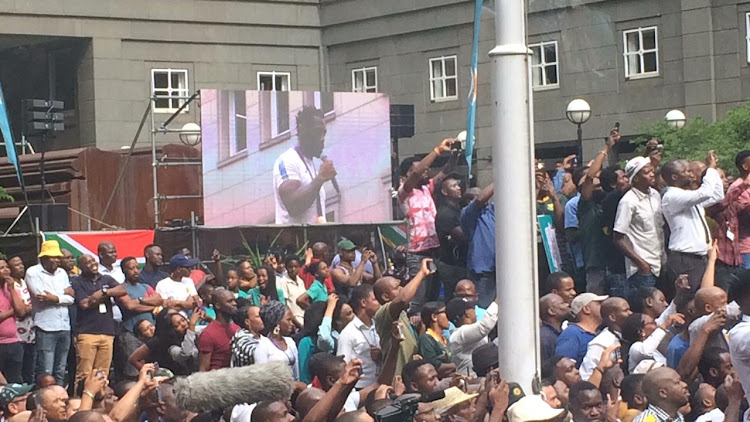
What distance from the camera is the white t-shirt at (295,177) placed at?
20.0 meters

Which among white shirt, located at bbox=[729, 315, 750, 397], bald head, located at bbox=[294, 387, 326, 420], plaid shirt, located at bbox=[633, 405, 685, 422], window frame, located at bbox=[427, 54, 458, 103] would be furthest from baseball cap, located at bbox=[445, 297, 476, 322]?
window frame, located at bbox=[427, 54, 458, 103]

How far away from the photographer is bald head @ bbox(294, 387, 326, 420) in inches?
342

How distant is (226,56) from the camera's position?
1533 inches

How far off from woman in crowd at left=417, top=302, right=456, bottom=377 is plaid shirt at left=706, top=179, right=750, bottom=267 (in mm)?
2316

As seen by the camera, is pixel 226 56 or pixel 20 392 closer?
pixel 20 392

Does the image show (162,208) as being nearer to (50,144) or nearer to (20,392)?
(20,392)

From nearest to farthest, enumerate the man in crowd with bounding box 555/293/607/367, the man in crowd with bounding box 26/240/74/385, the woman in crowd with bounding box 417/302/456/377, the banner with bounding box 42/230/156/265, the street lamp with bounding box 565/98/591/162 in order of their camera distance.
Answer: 1. the woman in crowd with bounding box 417/302/456/377
2. the man in crowd with bounding box 555/293/607/367
3. the man in crowd with bounding box 26/240/74/385
4. the banner with bounding box 42/230/156/265
5. the street lamp with bounding box 565/98/591/162

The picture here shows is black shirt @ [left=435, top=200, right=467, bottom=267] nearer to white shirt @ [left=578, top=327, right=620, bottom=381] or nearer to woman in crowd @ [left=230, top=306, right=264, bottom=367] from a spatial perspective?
woman in crowd @ [left=230, top=306, right=264, bottom=367]

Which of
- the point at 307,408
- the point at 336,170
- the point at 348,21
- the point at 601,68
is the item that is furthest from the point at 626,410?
the point at 348,21

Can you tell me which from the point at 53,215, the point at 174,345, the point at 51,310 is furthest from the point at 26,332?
the point at 53,215

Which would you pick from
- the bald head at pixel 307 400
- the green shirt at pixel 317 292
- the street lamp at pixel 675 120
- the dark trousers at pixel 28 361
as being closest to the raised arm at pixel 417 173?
the green shirt at pixel 317 292

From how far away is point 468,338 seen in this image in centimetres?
1073

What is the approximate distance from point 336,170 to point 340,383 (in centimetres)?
1278

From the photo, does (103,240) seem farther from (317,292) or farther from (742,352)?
(742,352)
